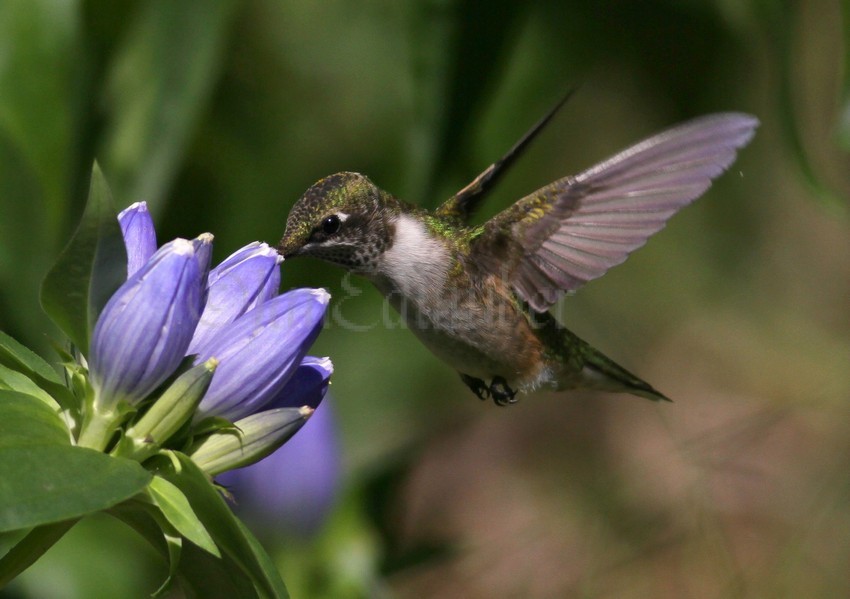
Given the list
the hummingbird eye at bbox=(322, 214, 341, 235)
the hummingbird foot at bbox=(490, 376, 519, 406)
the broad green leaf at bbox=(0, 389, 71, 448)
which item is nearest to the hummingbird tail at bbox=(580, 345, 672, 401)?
the hummingbird foot at bbox=(490, 376, 519, 406)

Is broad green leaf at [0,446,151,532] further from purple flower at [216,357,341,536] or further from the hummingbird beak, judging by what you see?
purple flower at [216,357,341,536]

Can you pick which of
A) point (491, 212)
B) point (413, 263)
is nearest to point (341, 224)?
point (413, 263)

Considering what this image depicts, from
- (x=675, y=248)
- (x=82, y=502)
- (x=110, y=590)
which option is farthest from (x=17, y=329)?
(x=675, y=248)

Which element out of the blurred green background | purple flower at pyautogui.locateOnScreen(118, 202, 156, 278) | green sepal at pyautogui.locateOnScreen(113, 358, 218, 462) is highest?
purple flower at pyautogui.locateOnScreen(118, 202, 156, 278)

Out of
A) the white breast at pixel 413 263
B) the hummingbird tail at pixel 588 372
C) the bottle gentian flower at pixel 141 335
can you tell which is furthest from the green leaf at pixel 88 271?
the hummingbird tail at pixel 588 372

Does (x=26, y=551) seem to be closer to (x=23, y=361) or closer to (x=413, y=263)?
(x=23, y=361)

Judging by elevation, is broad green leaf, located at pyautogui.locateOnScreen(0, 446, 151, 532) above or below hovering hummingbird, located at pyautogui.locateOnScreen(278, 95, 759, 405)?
above
